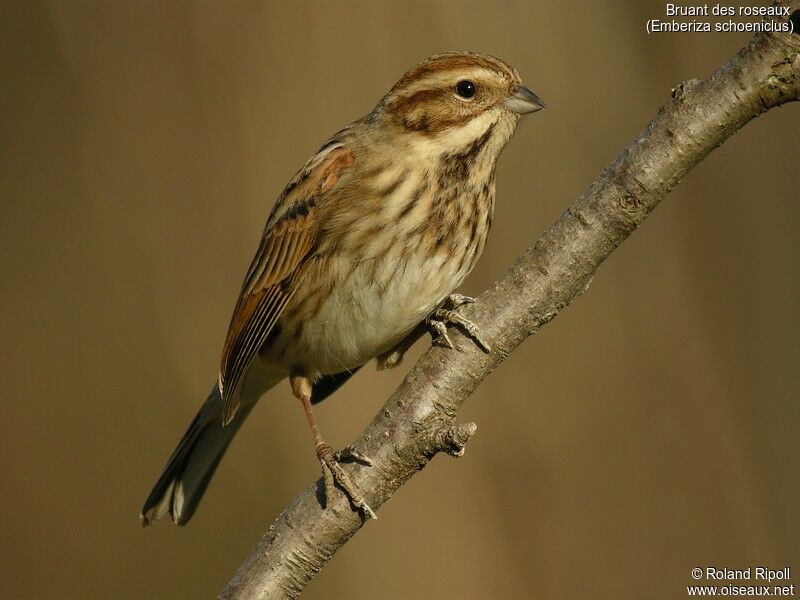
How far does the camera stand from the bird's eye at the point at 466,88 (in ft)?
12.9

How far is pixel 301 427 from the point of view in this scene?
610 cm

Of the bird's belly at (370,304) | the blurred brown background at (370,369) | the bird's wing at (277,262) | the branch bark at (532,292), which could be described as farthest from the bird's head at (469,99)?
the blurred brown background at (370,369)

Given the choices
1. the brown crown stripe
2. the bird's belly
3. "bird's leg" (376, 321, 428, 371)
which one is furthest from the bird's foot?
the brown crown stripe

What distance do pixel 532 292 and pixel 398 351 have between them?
122 cm

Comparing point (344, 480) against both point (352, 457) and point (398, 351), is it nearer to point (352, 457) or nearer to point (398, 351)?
point (352, 457)

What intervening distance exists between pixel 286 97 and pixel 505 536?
280cm

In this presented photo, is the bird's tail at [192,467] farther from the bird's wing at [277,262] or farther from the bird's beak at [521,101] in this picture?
the bird's beak at [521,101]

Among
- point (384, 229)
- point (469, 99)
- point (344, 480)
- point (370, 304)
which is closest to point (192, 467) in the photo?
point (370, 304)

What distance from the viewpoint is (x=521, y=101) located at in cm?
388

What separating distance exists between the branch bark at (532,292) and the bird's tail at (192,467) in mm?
1346

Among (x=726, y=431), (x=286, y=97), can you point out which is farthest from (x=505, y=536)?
(x=286, y=97)

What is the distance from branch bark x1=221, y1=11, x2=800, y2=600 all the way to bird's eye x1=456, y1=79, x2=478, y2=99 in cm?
107

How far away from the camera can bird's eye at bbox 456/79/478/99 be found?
12.9 feet

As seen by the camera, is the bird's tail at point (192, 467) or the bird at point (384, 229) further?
the bird's tail at point (192, 467)
